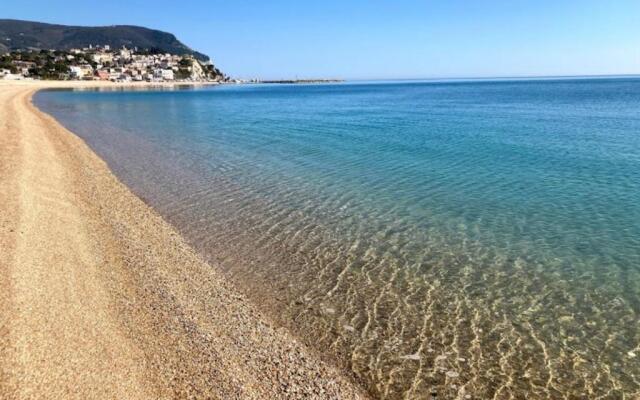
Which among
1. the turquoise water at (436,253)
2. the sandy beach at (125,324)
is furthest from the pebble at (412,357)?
the sandy beach at (125,324)

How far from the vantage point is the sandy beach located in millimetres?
6297

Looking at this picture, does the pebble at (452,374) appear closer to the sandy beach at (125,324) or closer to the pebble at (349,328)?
the sandy beach at (125,324)

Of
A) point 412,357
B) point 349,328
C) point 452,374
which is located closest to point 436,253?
point 349,328

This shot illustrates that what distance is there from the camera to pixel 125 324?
7.83 m

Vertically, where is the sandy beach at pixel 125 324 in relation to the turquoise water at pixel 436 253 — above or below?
above

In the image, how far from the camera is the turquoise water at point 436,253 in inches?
301

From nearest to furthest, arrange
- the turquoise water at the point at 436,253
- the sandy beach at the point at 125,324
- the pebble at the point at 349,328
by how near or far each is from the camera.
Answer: the sandy beach at the point at 125,324
the turquoise water at the point at 436,253
the pebble at the point at 349,328

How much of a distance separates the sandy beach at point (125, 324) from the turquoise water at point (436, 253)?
831mm

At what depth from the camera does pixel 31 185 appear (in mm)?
15594

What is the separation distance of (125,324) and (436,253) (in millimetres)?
7770

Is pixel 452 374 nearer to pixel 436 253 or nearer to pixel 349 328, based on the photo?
pixel 349 328

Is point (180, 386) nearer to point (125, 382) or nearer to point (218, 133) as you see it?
point (125, 382)

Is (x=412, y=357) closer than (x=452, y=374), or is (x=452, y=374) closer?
(x=452, y=374)

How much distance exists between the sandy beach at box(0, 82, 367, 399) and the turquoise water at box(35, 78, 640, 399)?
0.83 m
